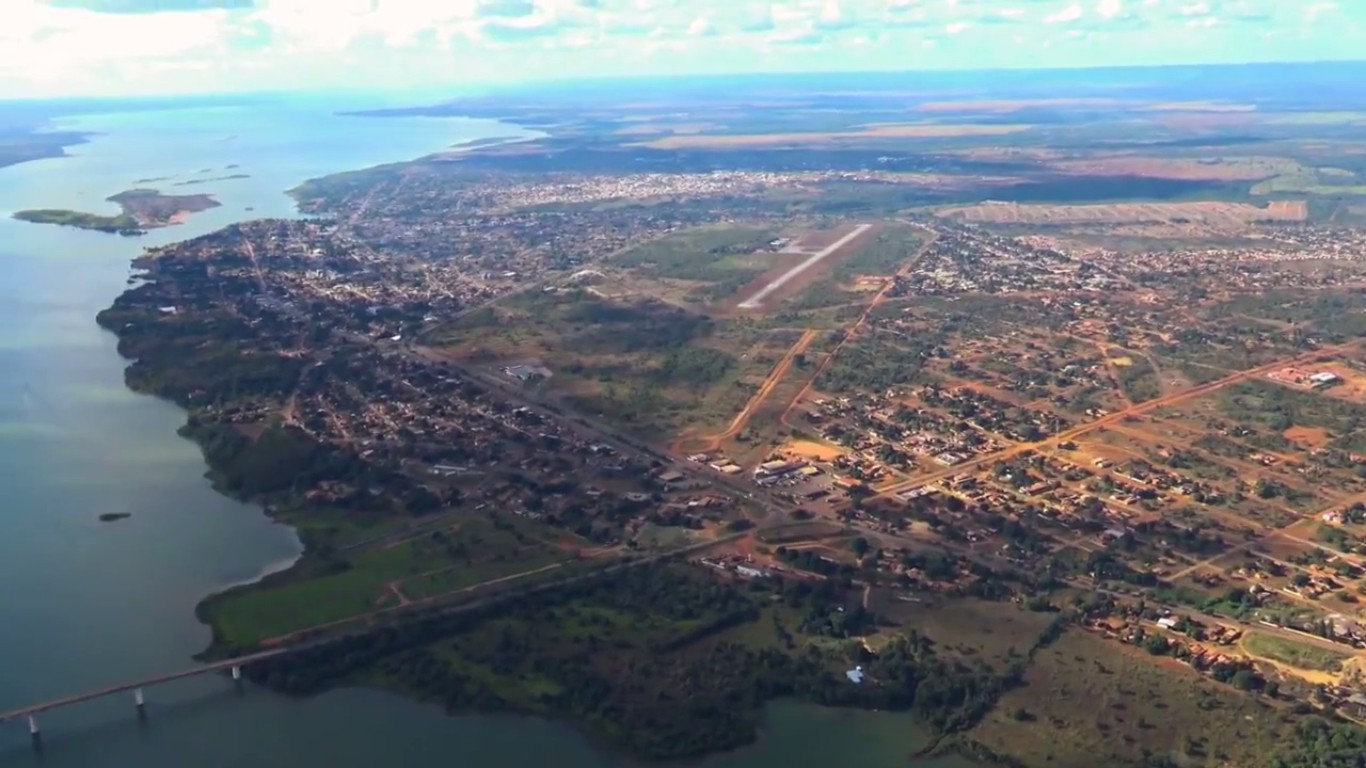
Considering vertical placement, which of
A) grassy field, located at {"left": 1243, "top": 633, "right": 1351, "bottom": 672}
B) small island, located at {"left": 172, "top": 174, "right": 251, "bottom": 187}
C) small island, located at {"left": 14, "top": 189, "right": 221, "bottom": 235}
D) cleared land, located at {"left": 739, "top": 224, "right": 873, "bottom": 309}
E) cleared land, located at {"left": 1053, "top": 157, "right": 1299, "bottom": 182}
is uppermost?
cleared land, located at {"left": 1053, "top": 157, "right": 1299, "bottom": 182}

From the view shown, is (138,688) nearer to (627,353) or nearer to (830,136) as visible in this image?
(627,353)

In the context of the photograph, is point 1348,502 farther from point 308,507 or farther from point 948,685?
point 308,507

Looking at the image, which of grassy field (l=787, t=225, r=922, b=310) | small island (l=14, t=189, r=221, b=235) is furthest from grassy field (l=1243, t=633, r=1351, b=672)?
small island (l=14, t=189, r=221, b=235)

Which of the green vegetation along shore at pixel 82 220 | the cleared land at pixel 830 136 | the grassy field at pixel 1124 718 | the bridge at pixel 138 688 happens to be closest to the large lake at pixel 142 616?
the bridge at pixel 138 688

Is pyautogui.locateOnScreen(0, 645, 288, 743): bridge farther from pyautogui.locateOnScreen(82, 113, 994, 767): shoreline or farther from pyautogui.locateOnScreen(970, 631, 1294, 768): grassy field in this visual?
pyautogui.locateOnScreen(970, 631, 1294, 768): grassy field

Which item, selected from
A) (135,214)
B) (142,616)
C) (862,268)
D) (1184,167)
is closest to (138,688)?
(142,616)

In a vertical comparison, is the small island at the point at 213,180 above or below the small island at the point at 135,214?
above

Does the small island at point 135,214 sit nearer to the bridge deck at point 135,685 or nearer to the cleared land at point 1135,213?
the cleared land at point 1135,213
